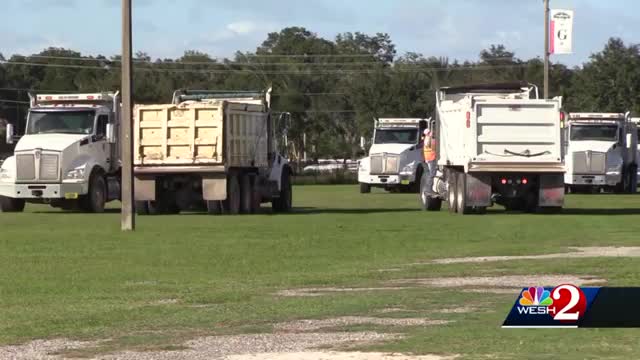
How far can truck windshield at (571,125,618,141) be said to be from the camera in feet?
164

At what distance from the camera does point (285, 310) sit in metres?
12.8

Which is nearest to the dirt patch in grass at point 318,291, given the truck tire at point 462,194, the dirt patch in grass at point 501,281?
the dirt patch in grass at point 501,281

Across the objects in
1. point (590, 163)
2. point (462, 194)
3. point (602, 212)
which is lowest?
point (602, 212)

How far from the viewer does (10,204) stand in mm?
34188

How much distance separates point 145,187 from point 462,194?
26.5ft

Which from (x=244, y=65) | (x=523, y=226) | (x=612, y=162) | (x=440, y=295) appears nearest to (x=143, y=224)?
(x=523, y=226)

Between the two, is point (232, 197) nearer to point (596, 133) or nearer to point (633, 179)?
point (596, 133)

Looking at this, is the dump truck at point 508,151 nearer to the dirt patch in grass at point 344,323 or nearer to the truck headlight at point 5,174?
the truck headlight at point 5,174

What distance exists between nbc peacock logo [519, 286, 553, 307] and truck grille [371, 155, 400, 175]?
41797mm

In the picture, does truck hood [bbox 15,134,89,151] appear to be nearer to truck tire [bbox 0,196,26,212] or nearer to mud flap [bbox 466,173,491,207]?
truck tire [bbox 0,196,26,212]

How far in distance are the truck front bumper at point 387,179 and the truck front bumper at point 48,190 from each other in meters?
19.6

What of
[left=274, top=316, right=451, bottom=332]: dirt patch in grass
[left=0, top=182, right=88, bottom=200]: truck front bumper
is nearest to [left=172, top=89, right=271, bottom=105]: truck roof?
[left=0, top=182, right=88, bottom=200]: truck front bumper

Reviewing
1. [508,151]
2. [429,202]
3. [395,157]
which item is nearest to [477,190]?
[508,151]

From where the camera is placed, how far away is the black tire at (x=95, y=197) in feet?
110
